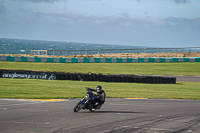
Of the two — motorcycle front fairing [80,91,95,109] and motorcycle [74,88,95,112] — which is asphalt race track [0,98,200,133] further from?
motorcycle front fairing [80,91,95,109]

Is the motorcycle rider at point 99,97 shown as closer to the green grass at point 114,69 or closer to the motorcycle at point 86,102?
the motorcycle at point 86,102

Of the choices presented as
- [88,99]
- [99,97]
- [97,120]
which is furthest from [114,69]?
[97,120]

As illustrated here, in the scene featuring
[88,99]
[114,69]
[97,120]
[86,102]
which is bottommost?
[97,120]

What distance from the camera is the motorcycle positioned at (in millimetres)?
11547

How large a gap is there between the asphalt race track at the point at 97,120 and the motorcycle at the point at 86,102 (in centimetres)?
27

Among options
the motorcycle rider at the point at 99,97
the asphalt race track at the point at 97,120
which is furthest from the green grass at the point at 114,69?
the motorcycle rider at the point at 99,97

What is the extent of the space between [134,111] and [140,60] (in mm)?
38591

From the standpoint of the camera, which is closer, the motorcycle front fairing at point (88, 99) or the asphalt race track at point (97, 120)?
the asphalt race track at point (97, 120)

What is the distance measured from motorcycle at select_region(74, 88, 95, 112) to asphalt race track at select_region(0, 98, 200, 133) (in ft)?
0.87

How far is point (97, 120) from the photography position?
33.7 feet

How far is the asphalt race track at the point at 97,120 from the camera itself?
880cm

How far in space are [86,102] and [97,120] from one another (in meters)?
1.46

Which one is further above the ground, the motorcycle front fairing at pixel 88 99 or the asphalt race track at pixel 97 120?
the motorcycle front fairing at pixel 88 99

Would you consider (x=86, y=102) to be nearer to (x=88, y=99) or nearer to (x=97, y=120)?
(x=88, y=99)
